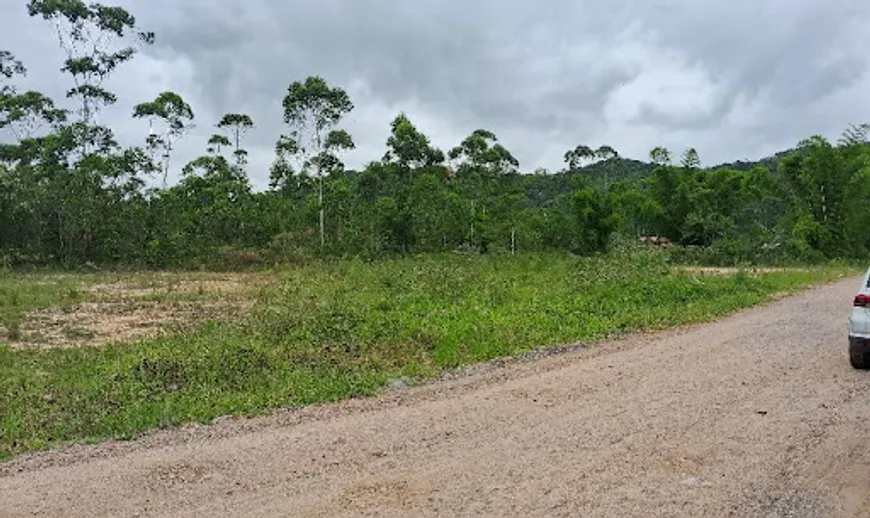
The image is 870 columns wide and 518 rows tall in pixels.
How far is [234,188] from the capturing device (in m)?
39.8

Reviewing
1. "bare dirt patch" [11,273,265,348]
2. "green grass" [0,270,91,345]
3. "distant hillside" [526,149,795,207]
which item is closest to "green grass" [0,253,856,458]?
"bare dirt patch" [11,273,265,348]

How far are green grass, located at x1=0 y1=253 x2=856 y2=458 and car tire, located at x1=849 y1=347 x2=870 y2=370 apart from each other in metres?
3.90

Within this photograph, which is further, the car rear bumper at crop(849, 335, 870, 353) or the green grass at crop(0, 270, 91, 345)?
the green grass at crop(0, 270, 91, 345)

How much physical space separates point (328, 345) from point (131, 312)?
25.7 feet

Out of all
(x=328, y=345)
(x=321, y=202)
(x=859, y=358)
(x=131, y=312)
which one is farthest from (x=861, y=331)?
(x=321, y=202)

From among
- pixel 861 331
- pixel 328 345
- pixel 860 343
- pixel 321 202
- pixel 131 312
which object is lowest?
pixel 328 345

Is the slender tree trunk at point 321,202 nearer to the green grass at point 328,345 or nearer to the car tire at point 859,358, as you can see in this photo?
the green grass at point 328,345

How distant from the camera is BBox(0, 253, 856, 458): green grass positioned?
8188 millimetres

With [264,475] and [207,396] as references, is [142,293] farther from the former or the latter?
[264,475]

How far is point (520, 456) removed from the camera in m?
5.94

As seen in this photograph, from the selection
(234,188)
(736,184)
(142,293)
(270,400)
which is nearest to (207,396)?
(270,400)

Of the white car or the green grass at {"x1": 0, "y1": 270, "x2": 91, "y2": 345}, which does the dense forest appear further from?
the white car

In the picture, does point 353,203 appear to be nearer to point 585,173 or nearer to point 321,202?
→ point 321,202

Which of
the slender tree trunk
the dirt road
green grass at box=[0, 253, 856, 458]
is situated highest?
the slender tree trunk
